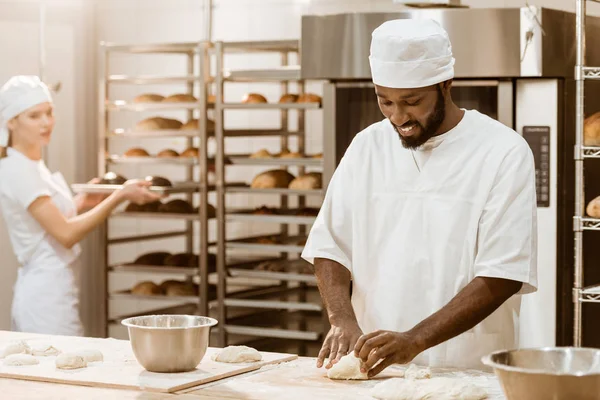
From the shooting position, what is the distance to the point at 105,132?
181 inches

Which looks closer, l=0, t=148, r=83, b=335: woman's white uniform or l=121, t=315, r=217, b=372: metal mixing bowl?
l=121, t=315, r=217, b=372: metal mixing bowl

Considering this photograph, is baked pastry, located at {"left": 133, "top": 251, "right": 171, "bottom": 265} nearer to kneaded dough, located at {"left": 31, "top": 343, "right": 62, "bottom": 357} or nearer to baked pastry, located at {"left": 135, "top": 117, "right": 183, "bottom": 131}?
baked pastry, located at {"left": 135, "top": 117, "right": 183, "bottom": 131}

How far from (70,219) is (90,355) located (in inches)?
71.0

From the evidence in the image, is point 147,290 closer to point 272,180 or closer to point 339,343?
point 272,180

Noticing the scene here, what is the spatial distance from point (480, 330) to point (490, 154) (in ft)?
1.46

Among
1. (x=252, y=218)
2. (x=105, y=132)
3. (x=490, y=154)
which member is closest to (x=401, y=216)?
(x=490, y=154)

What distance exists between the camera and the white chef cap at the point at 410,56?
2332mm

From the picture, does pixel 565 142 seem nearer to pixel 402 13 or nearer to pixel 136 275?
pixel 402 13

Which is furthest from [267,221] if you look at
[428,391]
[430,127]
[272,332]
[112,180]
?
[428,391]

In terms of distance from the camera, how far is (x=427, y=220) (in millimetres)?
2457

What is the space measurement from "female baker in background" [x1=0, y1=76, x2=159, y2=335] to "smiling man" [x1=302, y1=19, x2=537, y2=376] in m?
1.69

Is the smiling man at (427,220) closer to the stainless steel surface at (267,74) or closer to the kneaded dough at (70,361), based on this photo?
the kneaded dough at (70,361)

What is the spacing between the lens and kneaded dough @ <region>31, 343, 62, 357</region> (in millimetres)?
2361

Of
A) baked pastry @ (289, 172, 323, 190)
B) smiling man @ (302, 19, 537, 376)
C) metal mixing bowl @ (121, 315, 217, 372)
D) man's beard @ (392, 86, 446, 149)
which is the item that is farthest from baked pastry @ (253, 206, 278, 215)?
metal mixing bowl @ (121, 315, 217, 372)
